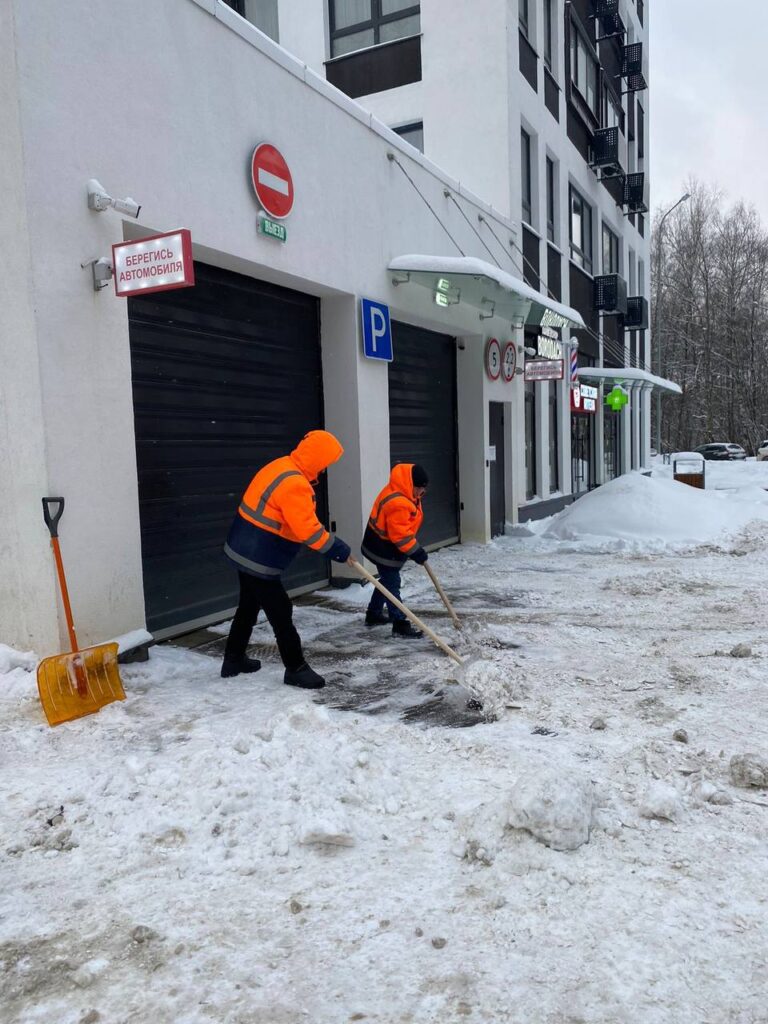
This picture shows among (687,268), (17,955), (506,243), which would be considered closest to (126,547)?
(17,955)

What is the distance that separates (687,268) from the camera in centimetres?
4825

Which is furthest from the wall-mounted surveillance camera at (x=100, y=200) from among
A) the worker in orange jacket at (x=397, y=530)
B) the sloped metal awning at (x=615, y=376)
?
the sloped metal awning at (x=615, y=376)

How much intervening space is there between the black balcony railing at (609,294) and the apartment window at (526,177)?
531cm

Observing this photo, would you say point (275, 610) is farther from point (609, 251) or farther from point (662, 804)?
point (609, 251)

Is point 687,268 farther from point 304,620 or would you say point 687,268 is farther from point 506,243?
point 304,620

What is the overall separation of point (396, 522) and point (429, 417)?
5.38 meters

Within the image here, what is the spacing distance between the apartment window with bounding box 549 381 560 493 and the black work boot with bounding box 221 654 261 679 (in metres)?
12.3

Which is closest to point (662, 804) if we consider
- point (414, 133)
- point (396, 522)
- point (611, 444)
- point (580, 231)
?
point (396, 522)

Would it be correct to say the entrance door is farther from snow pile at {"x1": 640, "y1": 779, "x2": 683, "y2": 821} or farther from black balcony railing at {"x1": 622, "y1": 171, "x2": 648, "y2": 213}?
snow pile at {"x1": 640, "y1": 779, "x2": 683, "y2": 821}

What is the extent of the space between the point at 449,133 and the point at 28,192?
1047 cm

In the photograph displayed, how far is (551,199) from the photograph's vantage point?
55.0 ft

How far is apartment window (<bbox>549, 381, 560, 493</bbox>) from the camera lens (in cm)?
1692

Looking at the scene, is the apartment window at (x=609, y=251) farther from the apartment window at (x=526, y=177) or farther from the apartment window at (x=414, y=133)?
the apartment window at (x=414, y=133)

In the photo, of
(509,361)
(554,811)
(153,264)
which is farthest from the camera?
(509,361)
